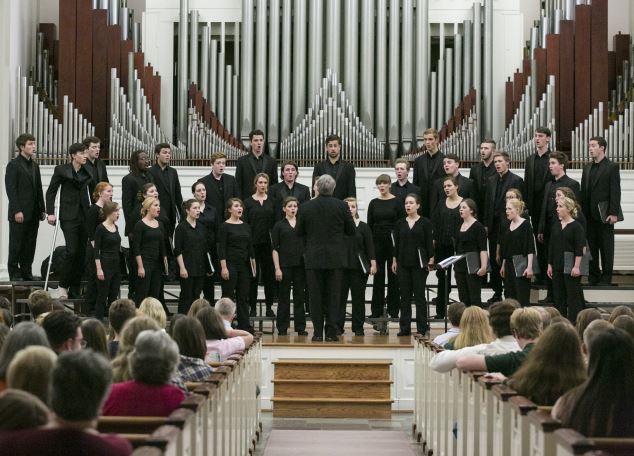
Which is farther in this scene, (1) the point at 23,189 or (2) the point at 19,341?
(1) the point at 23,189

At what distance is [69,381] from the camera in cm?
284

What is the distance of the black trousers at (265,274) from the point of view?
10.4 m

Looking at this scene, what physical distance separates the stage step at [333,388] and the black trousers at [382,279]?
1087 mm

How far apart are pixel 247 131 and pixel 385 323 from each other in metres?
3.90

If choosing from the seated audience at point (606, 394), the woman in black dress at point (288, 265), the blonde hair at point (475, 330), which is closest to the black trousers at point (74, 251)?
the woman in black dress at point (288, 265)

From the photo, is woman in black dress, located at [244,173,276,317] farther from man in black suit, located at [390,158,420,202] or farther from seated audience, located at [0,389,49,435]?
seated audience, located at [0,389,49,435]

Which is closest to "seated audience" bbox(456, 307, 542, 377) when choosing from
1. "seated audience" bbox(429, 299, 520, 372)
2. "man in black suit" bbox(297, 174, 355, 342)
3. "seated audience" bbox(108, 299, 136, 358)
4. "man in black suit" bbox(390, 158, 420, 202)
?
"seated audience" bbox(429, 299, 520, 372)

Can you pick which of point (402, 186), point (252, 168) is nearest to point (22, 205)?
point (252, 168)

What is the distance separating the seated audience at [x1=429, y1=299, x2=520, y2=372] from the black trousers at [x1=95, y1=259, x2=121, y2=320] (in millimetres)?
4635

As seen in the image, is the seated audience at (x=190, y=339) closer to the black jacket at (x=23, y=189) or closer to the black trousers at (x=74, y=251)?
the black trousers at (x=74, y=251)

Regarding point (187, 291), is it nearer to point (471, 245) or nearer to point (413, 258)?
point (413, 258)

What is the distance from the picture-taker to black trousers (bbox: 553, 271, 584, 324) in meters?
9.63

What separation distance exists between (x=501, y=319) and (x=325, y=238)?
3717 mm

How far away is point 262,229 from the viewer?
10.3 metres
